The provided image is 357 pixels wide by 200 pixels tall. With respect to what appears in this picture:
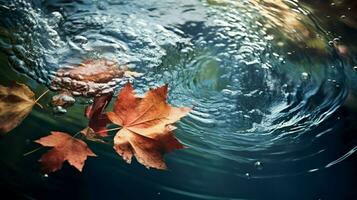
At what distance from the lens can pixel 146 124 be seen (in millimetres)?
1157

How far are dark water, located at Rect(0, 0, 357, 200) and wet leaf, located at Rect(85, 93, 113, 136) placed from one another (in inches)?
7.2

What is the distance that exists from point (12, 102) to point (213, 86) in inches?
33.2

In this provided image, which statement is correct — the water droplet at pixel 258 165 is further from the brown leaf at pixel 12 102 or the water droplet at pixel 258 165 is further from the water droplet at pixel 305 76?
the brown leaf at pixel 12 102

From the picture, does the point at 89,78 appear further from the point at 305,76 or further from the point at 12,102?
the point at 305,76

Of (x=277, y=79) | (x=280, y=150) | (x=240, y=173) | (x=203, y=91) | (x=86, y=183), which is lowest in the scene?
(x=86, y=183)

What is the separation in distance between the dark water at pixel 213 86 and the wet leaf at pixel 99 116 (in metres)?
0.18

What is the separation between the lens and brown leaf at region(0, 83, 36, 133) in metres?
1.20

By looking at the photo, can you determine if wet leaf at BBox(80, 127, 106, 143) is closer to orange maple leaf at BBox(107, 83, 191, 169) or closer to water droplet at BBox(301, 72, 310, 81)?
orange maple leaf at BBox(107, 83, 191, 169)

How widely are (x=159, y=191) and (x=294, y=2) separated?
121 cm

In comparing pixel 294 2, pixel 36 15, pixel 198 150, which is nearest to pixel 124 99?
pixel 36 15

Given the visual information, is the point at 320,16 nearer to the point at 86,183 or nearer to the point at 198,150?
the point at 198,150

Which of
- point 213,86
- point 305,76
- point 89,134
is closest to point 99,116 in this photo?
point 89,134

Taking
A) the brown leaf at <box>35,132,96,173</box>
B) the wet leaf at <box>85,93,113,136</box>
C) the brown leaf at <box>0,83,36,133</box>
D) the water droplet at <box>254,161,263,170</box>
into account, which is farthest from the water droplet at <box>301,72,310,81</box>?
the brown leaf at <box>0,83,36,133</box>

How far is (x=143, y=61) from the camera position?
5.10 ft
